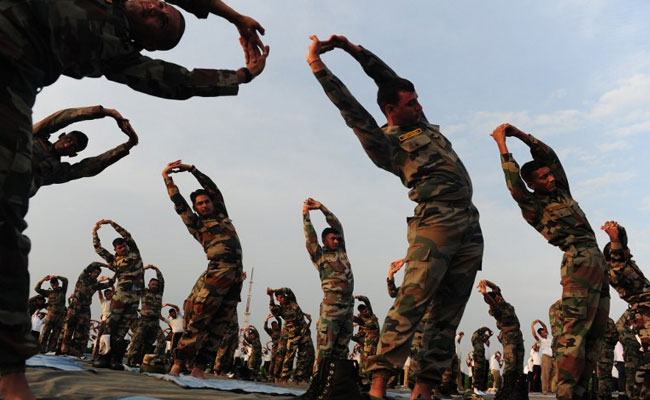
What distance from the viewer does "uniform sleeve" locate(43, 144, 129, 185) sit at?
4.59 metres

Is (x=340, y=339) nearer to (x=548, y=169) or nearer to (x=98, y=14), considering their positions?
(x=548, y=169)

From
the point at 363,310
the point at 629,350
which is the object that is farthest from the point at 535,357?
the point at 363,310

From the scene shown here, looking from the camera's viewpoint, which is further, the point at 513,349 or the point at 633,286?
the point at 513,349

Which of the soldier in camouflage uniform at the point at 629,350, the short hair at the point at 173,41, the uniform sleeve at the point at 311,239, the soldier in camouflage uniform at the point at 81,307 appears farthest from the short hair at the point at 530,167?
the soldier in camouflage uniform at the point at 81,307

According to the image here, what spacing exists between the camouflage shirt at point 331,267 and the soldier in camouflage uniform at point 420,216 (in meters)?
4.62

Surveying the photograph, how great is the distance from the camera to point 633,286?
7266 mm

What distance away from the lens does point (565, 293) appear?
480cm

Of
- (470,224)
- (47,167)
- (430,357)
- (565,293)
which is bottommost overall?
(430,357)

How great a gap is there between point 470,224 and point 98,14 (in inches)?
121

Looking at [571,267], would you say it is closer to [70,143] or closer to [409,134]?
[409,134]

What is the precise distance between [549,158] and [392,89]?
1951 mm

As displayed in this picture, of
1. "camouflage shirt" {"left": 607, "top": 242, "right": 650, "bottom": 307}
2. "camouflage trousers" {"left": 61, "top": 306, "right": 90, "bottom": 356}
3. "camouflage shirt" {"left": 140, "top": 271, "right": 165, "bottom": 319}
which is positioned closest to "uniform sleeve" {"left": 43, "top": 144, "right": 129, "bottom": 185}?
"camouflage shirt" {"left": 607, "top": 242, "right": 650, "bottom": 307}

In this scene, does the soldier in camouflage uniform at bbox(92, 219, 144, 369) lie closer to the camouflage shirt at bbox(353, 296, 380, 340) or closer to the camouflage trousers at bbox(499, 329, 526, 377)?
the camouflage shirt at bbox(353, 296, 380, 340)

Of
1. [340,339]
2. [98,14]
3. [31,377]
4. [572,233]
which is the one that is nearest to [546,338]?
[340,339]
